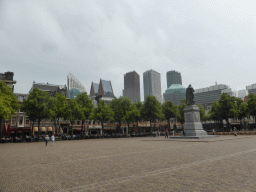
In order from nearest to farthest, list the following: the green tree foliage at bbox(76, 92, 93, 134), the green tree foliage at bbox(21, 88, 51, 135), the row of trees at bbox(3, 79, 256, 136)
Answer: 1. the green tree foliage at bbox(21, 88, 51, 135)
2. the row of trees at bbox(3, 79, 256, 136)
3. the green tree foliage at bbox(76, 92, 93, 134)

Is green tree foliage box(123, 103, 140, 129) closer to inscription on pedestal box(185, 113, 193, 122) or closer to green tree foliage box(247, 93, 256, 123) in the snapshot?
inscription on pedestal box(185, 113, 193, 122)

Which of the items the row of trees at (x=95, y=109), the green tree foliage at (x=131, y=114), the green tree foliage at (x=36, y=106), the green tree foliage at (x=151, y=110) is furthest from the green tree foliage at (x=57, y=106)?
the green tree foliage at (x=151, y=110)

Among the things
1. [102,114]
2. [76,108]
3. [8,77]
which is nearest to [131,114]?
[102,114]

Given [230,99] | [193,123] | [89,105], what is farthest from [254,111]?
[89,105]

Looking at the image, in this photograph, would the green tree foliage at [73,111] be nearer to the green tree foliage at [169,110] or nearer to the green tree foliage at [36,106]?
the green tree foliage at [36,106]

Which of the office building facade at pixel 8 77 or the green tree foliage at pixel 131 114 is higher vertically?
the office building facade at pixel 8 77

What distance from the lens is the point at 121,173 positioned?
823 centimetres

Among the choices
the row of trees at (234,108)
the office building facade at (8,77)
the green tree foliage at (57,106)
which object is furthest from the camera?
the row of trees at (234,108)

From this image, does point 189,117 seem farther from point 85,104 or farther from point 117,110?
point 85,104

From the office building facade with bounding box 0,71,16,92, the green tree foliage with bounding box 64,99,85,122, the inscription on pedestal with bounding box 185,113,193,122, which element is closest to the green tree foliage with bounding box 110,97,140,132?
the green tree foliage with bounding box 64,99,85,122

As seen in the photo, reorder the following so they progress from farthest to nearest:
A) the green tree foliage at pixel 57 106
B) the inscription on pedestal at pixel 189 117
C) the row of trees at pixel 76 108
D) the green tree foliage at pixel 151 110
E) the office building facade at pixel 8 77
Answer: the green tree foliage at pixel 151 110, the office building facade at pixel 8 77, the green tree foliage at pixel 57 106, the row of trees at pixel 76 108, the inscription on pedestal at pixel 189 117

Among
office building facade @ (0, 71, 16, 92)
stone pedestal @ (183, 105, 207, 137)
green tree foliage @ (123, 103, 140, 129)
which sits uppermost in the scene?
office building facade @ (0, 71, 16, 92)

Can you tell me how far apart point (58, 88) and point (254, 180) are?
239ft

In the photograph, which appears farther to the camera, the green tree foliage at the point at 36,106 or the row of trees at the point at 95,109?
the row of trees at the point at 95,109
